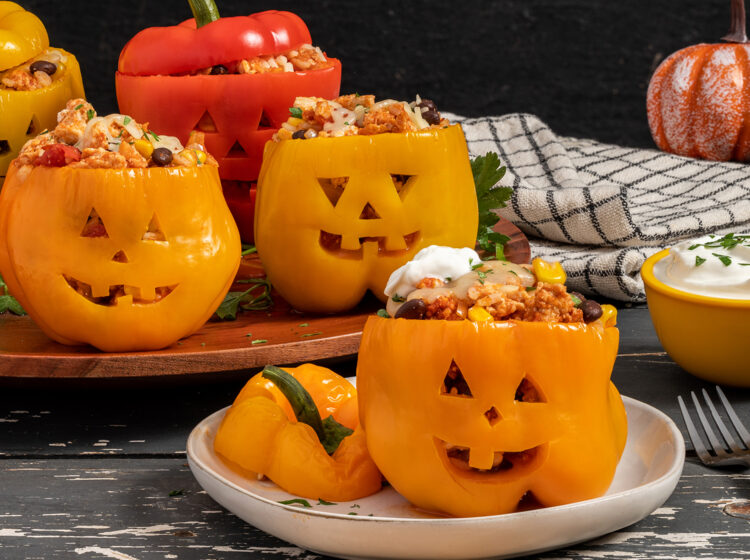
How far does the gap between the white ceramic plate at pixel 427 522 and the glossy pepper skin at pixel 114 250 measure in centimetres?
48

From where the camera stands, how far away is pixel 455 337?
4.45 feet

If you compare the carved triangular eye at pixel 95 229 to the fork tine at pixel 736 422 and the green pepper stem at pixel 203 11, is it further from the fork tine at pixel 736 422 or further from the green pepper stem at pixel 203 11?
the fork tine at pixel 736 422

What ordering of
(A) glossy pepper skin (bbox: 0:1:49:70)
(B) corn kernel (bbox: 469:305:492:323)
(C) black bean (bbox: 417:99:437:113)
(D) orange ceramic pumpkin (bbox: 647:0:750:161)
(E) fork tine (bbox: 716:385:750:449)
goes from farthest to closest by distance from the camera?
(D) orange ceramic pumpkin (bbox: 647:0:750:161) → (A) glossy pepper skin (bbox: 0:1:49:70) → (C) black bean (bbox: 417:99:437:113) → (E) fork tine (bbox: 716:385:750:449) → (B) corn kernel (bbox: 469:305:492:323)

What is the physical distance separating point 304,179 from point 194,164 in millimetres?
241

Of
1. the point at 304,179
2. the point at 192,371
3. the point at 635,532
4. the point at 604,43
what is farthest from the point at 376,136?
the point at 604,43

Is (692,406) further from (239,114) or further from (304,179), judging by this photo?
(239,114)

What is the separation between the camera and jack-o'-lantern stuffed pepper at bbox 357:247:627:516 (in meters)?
1.36

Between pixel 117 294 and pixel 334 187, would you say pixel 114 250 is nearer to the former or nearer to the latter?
pixel 117 294

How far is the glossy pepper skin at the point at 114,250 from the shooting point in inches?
71.2

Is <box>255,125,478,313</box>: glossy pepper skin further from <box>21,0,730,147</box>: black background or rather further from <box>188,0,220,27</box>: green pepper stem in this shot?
<box>21,0,730,147</box>: black background

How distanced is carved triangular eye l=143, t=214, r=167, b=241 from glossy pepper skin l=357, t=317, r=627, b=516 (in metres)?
0.60

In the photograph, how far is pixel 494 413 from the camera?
4.57 ft

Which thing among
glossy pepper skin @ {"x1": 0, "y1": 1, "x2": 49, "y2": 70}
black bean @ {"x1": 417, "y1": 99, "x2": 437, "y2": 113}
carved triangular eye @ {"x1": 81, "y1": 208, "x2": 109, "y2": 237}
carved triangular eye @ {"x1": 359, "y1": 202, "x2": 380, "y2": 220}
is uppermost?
glossy pepper skin @ {"x1": 0, "y1": 1, "x2": 49, "y2": 70}

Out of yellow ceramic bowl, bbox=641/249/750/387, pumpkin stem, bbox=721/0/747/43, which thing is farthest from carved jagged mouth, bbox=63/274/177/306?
pumpkin stem, bbox=721/0/747/43
